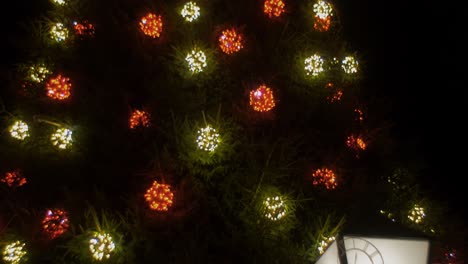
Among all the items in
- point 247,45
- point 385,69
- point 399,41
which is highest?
point 399,41

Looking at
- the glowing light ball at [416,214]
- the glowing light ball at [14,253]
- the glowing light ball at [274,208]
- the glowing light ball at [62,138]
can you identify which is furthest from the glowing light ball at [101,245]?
the glowing light ball at [416,214]

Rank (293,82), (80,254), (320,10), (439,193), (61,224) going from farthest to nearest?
1. (439,193)
2. (320,10)
3. (293,82)
4. (61,224)
5. (80,254)

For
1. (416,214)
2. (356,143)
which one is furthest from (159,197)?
(416,214)

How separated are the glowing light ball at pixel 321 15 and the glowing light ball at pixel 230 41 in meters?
0.49

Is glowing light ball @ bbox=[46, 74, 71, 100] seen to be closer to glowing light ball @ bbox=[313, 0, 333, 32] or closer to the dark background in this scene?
the dark background

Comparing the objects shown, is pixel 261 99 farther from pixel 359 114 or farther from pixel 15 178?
pixel 15 178

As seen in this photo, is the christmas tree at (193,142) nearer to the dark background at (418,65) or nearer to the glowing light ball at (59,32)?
the glowing light ball at (59,32)

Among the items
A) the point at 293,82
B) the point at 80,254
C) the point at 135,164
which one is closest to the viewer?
the point at 80,254

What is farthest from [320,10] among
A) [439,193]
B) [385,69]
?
[439,193]

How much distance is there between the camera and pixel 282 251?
1.27 m

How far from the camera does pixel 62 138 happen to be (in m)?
1.42

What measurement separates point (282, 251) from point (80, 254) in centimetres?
79

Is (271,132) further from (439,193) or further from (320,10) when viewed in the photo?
(439,193)

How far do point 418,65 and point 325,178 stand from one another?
5.61ft
